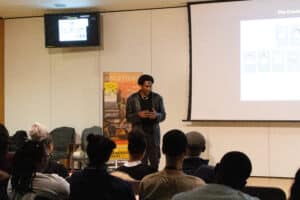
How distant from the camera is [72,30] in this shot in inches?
282

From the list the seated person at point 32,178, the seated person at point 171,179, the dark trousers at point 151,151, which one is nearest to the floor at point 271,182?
the dark trousers at point 151,151

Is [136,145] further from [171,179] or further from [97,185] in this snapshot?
[97,185]

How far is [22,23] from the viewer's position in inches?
304

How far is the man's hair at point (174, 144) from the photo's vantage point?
257cm

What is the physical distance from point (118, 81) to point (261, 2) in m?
2.53

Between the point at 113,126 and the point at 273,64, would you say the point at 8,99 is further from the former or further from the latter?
the point at 273,64

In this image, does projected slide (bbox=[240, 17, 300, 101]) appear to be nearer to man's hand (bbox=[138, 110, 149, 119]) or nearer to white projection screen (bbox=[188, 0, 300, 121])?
white projection screen (bbox=[188, 0, 300, 121])

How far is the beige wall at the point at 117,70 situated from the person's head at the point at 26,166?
14.8 ft

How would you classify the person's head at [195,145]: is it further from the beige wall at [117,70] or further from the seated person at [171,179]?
the beige wall at [117,70]

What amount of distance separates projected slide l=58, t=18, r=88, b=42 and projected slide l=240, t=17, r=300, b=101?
8.26ft

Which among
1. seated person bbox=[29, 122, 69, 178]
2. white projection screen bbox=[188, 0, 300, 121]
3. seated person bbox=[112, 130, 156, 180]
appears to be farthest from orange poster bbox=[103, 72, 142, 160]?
seated person bbox=[112, 130, 156, 180]

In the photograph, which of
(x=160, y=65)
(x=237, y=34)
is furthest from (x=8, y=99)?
(x=237, y=34)

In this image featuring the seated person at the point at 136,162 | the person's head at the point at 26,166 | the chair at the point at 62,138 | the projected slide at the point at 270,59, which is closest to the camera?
the person's head at the point at 26,166

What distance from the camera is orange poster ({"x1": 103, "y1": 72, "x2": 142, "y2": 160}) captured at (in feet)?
23.3
